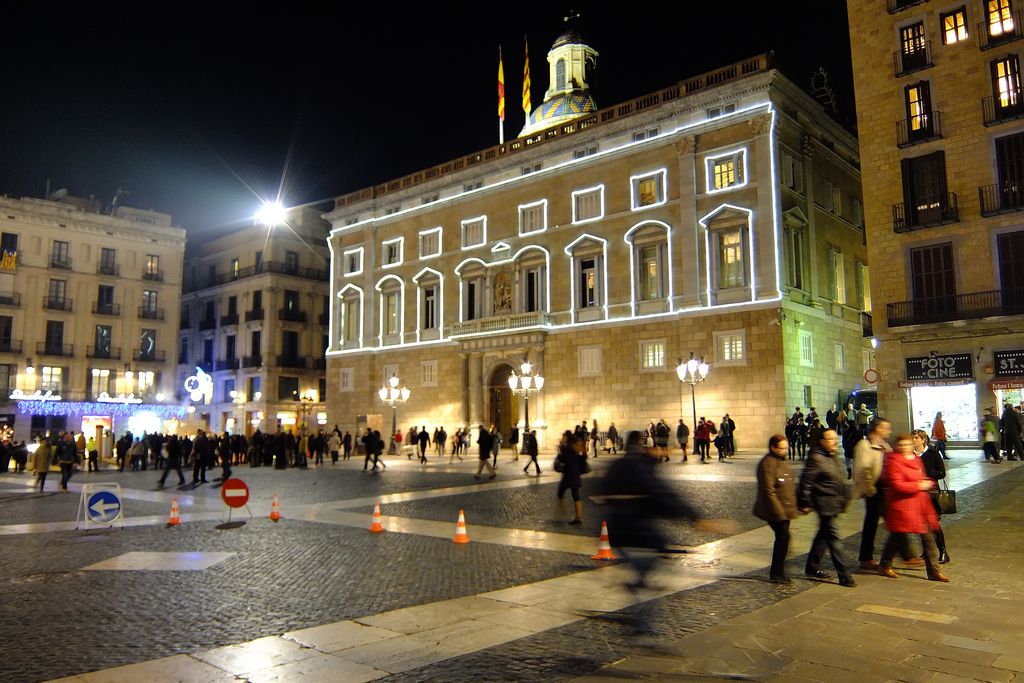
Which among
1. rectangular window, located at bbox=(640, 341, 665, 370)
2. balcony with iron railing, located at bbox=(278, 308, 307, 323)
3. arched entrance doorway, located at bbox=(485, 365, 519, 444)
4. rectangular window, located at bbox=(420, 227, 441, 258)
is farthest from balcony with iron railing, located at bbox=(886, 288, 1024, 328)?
balcony with iron railing, located at bbox=(278, 308, 307, 323)

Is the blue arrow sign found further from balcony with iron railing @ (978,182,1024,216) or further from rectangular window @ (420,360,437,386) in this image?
rectangular window @ (420,360,437,386)

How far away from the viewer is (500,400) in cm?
4041

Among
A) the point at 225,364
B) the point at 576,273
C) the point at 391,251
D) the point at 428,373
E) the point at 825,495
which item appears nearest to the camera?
the point at 825,495

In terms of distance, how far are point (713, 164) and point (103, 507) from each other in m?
28.0

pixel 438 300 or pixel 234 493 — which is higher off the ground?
pixel 438 300

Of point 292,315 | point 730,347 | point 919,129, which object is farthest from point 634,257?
point 292,315

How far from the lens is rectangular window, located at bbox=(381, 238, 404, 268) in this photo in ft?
153

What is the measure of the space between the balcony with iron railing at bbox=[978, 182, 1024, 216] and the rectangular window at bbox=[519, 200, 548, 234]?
1959 centimetres

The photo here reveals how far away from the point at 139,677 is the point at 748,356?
28677 millimetres

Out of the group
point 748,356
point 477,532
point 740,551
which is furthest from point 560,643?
point 748,356

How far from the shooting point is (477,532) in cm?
1252

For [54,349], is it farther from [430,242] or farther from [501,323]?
[501,323]

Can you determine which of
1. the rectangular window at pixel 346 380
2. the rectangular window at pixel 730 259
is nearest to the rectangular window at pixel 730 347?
the rectangular window at pixel 730 259

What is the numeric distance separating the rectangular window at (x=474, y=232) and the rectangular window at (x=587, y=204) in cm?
605
